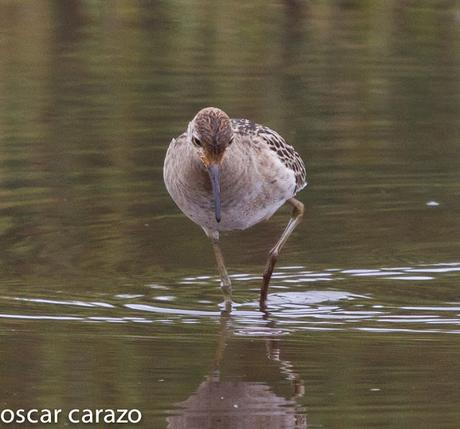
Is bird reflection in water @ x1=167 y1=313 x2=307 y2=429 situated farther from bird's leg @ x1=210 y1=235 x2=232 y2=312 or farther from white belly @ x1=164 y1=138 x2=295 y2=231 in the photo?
bird's leg @ x1=210 y1=235 x2=232 y2=312

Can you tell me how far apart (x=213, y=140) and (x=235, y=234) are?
2623 mm

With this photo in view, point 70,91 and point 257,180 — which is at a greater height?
point 257,180

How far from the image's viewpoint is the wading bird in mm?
8172

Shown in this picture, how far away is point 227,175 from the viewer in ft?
27.4

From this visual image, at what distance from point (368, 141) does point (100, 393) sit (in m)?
7.13

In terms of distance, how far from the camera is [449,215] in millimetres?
10984

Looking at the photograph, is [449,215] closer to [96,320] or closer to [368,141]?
[368,141]

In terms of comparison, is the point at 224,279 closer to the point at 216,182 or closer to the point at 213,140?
the point at 216,182

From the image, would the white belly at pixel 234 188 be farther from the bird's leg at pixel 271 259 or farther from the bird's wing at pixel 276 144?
the bird's leg at pixel 271 259

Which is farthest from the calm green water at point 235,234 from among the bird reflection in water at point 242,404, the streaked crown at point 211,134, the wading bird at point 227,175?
the streaked crown at point 211,134

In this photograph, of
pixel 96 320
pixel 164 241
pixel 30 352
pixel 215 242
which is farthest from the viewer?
pixel 164 241

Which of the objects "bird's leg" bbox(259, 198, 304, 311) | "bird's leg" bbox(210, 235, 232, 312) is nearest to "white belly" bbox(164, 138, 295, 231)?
"bird's leg" bbox(210, 235, 232, 312)

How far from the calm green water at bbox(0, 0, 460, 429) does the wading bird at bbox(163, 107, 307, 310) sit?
0.50m

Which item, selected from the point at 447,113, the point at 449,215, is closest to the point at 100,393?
the point at 449,215
